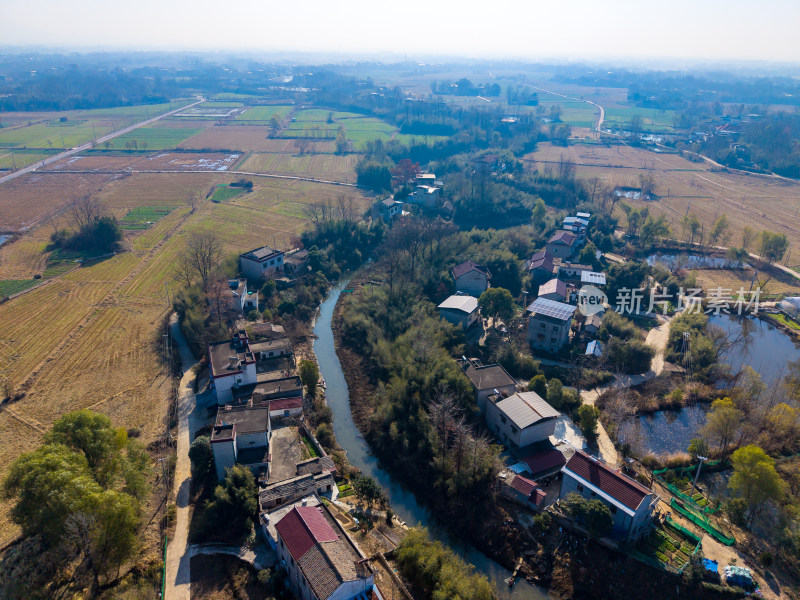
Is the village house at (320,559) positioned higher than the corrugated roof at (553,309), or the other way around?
the corrugated roof at (553,309)

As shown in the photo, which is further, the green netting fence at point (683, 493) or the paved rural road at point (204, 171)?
the paved rural road at point (204, 171)

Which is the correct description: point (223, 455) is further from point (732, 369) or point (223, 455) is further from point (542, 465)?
point (732, 369)

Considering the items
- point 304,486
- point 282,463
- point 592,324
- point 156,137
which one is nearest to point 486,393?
point 304,486

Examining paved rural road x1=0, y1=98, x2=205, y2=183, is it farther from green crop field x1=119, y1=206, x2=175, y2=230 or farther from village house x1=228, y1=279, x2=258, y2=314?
village house x1=228, y1=279, x2=258, y2=314

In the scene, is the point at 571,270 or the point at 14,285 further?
the point at 571,270

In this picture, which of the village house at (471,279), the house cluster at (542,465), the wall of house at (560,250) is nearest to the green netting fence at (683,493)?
the house cluster at (542,465)

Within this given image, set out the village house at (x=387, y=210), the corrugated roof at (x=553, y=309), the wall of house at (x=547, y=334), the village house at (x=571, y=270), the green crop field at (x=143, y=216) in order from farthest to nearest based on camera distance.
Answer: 1. the village house at (x=387, y=210)
2. the green crop field at (x=143, y=216)
3. the village house at (x=571, y=270)
4. the wall of house at (x=547, y=334)
5. the corrugated roof at (x=553, y=309)

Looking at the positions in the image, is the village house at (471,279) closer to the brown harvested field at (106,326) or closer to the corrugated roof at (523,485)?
the corrugated roof at (523,485)
